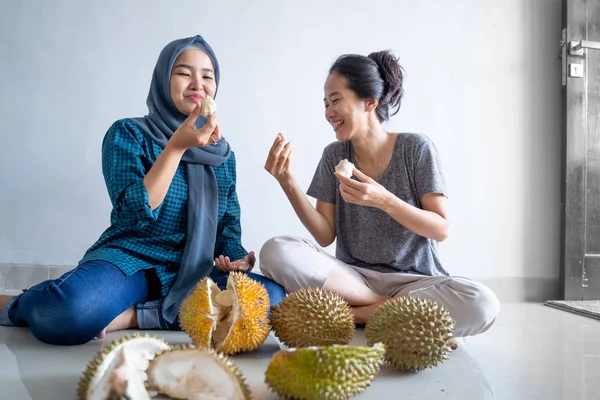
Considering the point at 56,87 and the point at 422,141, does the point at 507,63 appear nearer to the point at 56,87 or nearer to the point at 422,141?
the point at 422,141

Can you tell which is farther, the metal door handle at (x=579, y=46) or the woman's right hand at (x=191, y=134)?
the metal door handle at (x=579, y=46)

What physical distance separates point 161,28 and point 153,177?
1.20m

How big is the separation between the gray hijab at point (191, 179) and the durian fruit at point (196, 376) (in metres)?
0.68

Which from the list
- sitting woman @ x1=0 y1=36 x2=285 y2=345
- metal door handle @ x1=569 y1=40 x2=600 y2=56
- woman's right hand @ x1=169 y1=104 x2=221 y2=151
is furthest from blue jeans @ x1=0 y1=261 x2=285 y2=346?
metal door handle @ x1=569 y1=40 x2=600 y2=56

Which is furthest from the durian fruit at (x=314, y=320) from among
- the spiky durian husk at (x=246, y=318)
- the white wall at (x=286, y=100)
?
the white wall at (x=286, y=100)

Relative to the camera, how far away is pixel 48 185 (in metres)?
2.26

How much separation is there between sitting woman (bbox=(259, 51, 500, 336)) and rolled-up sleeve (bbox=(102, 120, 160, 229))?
40 cm

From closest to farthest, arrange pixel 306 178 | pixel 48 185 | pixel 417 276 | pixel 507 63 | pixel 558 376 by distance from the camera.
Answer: pixel 558 376 < pixel 417 276 < pixel 48 185 < pixel 306 178 < pixel 507 63

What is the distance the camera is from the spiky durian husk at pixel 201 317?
108 cm

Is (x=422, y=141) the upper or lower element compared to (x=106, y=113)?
lower

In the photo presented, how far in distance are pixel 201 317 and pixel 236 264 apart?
1.51 ft

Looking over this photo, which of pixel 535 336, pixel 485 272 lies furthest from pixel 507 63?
pixel 535 336

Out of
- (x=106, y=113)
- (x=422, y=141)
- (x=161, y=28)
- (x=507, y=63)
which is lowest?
(x=422, y=141)

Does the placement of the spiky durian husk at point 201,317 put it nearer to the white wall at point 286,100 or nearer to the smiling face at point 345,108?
the smiling face at point 345,108
